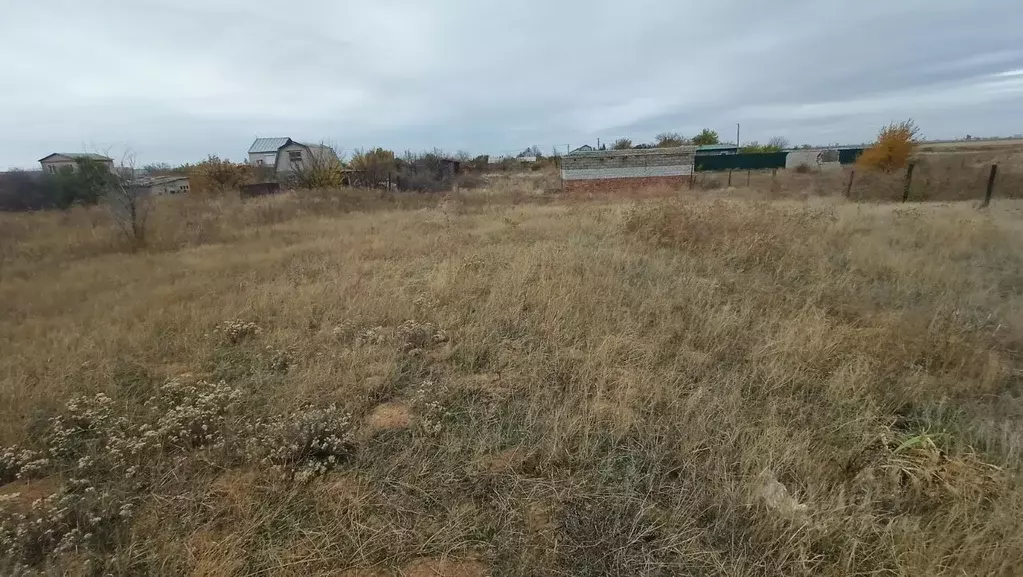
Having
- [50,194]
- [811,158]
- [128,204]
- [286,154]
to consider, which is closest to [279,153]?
[286,154]

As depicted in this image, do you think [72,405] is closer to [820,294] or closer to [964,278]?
[820,294]

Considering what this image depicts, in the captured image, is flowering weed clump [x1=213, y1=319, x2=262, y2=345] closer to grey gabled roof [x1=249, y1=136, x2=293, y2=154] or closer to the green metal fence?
the green metal fence

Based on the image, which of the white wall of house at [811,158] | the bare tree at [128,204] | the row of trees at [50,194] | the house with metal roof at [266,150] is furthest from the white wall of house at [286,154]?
the white wall of house at [811,158]

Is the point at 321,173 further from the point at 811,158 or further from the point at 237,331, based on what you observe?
the point at 811,158

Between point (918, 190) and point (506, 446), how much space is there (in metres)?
20.2

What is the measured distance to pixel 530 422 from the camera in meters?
2.90

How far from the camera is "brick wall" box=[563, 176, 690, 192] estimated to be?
20.9m

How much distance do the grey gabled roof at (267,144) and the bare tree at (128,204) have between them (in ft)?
125

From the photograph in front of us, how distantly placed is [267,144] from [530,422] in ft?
172

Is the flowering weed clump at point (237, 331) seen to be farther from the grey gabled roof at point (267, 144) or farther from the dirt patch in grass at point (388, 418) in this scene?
the grey gabled roof at point (267, 144)

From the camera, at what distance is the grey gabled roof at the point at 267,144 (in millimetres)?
45075

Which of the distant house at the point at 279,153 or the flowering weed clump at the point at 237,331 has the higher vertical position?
the distant house at the point at 279,153

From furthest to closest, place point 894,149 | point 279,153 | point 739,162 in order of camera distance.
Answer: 1. point 279,153
2. point 739,162
3. point 894,149

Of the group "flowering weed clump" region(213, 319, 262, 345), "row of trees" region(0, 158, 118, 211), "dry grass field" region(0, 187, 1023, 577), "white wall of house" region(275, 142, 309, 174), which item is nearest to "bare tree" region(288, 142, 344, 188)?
"row of trees" region(0, 158, 118, 211)
